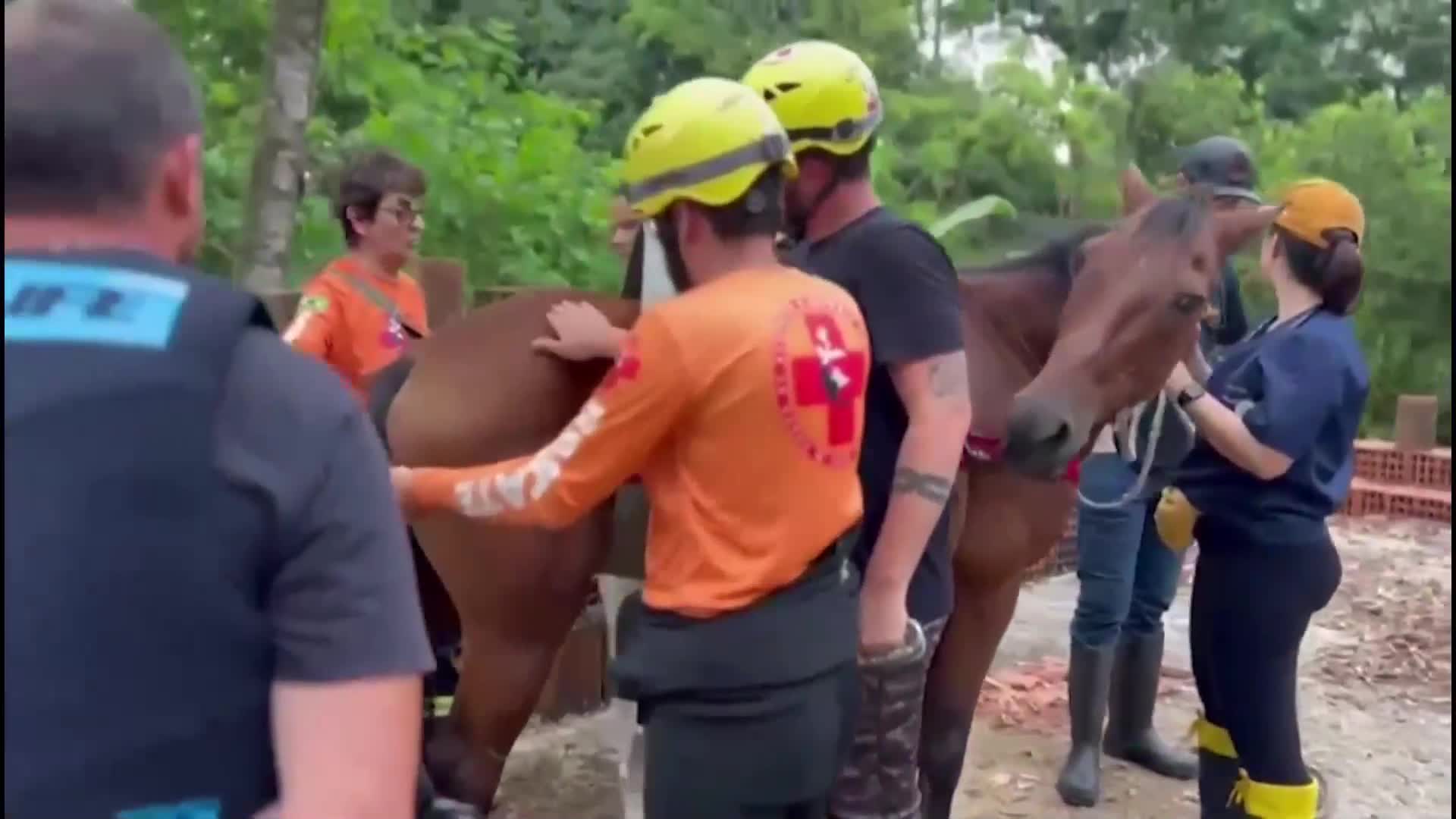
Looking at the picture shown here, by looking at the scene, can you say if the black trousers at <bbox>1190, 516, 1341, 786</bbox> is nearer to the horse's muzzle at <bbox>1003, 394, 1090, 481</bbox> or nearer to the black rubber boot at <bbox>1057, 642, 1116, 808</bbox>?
the horse's muzzle at <bbox>1003, 394, 1090, 481</bbox>

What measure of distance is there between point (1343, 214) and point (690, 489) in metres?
2.02

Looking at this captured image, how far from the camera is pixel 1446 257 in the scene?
1294cm

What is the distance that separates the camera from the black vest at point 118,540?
3.71 ft

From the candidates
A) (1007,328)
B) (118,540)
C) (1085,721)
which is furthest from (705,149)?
(1085,721)

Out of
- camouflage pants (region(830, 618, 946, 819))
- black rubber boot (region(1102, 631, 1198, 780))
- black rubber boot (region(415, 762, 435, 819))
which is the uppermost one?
camouflage pants (region(830, 618, 946, 819))

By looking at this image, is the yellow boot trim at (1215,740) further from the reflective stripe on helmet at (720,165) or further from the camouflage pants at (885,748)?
the reflective stripe on helmet at (720,165)

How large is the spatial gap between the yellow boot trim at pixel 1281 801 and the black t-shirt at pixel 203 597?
272 cm

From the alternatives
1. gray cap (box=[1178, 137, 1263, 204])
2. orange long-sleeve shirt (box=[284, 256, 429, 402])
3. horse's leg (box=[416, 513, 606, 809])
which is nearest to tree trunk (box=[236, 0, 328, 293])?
orange long-sleeve shirt (box=[284, 256, 429, 402])

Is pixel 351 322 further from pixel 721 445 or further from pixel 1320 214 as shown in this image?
pixel 1320 214

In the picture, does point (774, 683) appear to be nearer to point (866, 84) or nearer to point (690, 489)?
point (690, 489)

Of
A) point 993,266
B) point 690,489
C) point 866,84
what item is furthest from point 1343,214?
point 690,489

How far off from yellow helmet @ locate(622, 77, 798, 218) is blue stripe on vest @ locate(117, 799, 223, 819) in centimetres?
131

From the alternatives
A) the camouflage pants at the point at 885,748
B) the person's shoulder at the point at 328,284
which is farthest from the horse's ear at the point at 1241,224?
the person's shoulder at the point at 328,284

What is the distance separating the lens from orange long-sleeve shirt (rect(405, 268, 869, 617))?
222 cm
